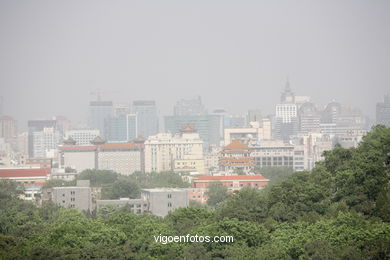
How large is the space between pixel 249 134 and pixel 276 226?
4692 inches

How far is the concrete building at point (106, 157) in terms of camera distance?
153 m

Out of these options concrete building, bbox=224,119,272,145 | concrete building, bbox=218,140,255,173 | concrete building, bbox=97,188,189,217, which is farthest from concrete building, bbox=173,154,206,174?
concrete building, bbox=97,188,189,217

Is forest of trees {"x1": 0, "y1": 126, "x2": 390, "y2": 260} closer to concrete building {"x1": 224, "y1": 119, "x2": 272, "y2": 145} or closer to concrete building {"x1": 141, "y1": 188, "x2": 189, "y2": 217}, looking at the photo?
concrete building {"x1": 141, "y1": 188, "x2": 189, "y2": 217}

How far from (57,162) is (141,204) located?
9185 cm

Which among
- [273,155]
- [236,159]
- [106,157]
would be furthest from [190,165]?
[106,157]

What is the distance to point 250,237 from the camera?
1575 inches

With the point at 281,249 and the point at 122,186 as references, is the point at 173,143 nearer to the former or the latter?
the point at 122,186

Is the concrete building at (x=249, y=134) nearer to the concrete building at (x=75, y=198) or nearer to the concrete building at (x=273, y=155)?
the concrete building at (x=273, y=155)

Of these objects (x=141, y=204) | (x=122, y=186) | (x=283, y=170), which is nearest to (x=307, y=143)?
(x=283, y=170)

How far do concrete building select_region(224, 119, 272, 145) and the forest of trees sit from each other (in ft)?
321

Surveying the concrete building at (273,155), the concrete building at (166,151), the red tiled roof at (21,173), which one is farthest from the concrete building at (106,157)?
the red tiled roof at (21,173)

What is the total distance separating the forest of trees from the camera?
119 ft

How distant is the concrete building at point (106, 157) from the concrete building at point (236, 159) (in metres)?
26.8

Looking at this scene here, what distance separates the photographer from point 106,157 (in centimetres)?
15525
